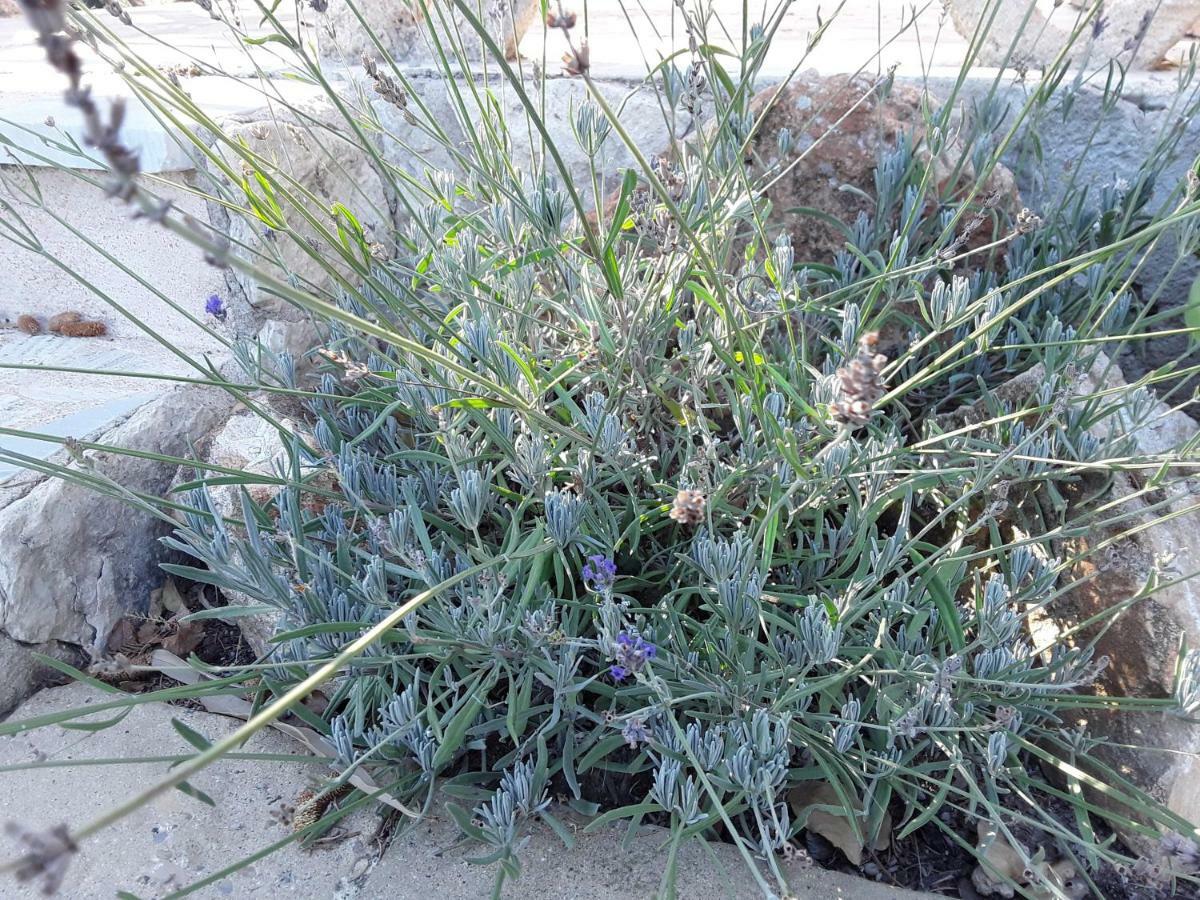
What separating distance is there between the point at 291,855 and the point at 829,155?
1869mm

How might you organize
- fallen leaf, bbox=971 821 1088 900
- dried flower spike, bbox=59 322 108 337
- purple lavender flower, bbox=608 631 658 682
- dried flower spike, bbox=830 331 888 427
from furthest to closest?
dried flower spike, bbox=59 322 108 337
fallen leaf, bbox=971 821 1088 900
purple lavender flower, bbox=608 631 658 682
dried flower spike, bbox=830 331 888 427

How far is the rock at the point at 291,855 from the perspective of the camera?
1.35 meters

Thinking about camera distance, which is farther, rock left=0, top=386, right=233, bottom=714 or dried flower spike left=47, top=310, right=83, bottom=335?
dried flower spike left=47, top=310, right=83, bottom=335

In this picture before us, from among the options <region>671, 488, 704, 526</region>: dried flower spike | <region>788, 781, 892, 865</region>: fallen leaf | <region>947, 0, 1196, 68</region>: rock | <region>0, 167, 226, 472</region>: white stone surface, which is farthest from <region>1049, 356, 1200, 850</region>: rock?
<region>0, 167, 226, 472</region>: white stone surface

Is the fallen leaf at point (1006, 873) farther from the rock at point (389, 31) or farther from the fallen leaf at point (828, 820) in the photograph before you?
the rock at point (389, 31)

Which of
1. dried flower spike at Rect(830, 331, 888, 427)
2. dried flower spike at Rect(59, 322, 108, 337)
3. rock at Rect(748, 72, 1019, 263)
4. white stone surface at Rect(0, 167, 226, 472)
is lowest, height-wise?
dried flower spike at Rect(59, 322, 108, 337)

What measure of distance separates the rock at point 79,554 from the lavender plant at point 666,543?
0.24 metres

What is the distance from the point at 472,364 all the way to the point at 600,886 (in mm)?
845

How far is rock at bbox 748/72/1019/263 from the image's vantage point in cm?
222

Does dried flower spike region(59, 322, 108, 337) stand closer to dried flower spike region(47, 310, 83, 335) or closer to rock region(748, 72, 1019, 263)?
dried flower spike region(47, 310, 83, 335)

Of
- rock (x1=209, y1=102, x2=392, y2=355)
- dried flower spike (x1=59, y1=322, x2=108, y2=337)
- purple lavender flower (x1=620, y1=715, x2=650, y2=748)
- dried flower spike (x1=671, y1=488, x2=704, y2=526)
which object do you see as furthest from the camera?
dried flower spike (x1=59, y1=322, x2=108, y2=337)

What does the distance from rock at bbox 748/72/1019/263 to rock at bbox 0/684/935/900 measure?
4.71 ft

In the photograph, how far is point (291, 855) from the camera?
141 cm

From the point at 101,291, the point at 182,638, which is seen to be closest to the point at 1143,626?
the point at 182,638
